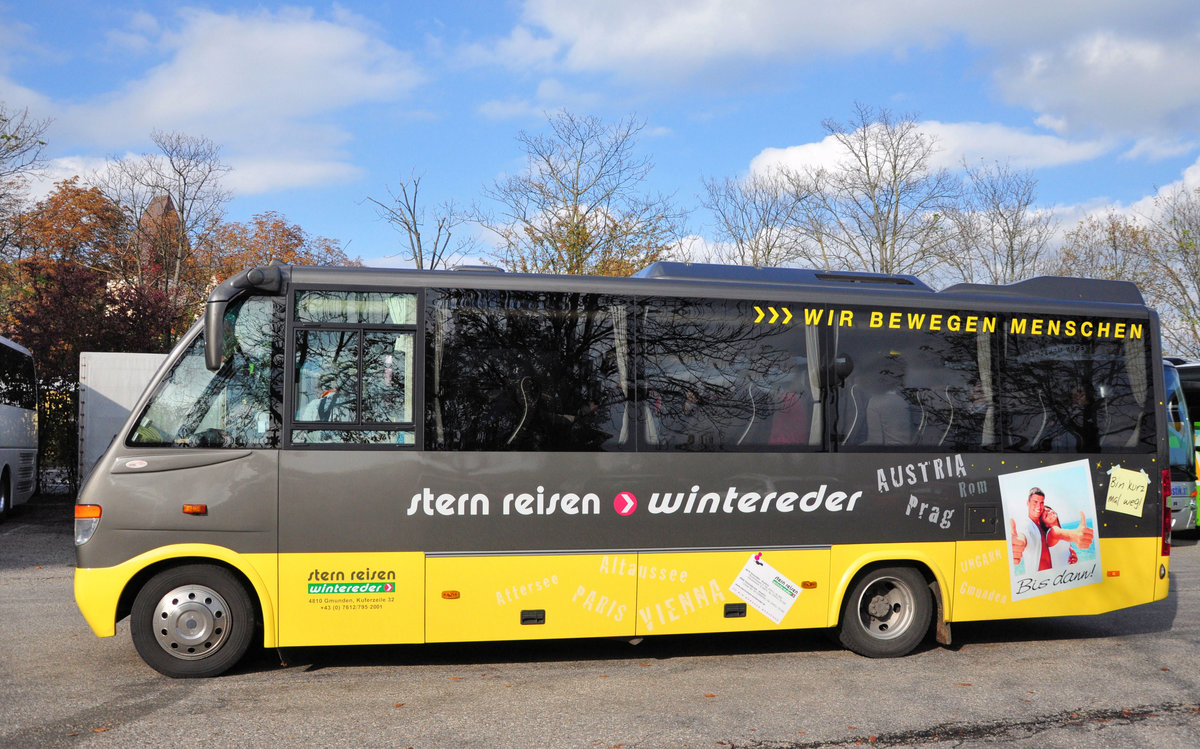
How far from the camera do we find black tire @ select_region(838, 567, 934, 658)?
729 cm

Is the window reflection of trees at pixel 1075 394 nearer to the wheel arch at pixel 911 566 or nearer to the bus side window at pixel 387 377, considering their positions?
the wheel arch at pixel 911 566

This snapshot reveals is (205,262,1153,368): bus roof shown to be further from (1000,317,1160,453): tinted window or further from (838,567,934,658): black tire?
(838,567,934,658): black tire

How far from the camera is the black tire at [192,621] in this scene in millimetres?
6270

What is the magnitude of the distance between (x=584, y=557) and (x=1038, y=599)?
397 centimetres

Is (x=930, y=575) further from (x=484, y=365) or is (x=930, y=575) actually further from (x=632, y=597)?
(x=484, y=365)

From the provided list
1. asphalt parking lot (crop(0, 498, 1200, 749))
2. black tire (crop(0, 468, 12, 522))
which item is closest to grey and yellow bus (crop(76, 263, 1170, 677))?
asphalt parking lot (crop(0, 498, 1200, 749))

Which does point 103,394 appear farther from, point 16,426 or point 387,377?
point 387,377

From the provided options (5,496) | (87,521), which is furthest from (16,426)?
(87,521)

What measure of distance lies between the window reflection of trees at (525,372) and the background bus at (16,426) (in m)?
13.3

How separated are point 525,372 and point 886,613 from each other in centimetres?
360

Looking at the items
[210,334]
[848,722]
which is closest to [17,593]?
[210,334]

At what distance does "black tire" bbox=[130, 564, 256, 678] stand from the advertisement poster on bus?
607cm

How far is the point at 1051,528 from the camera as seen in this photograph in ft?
24.9

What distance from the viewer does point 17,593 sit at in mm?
9719
